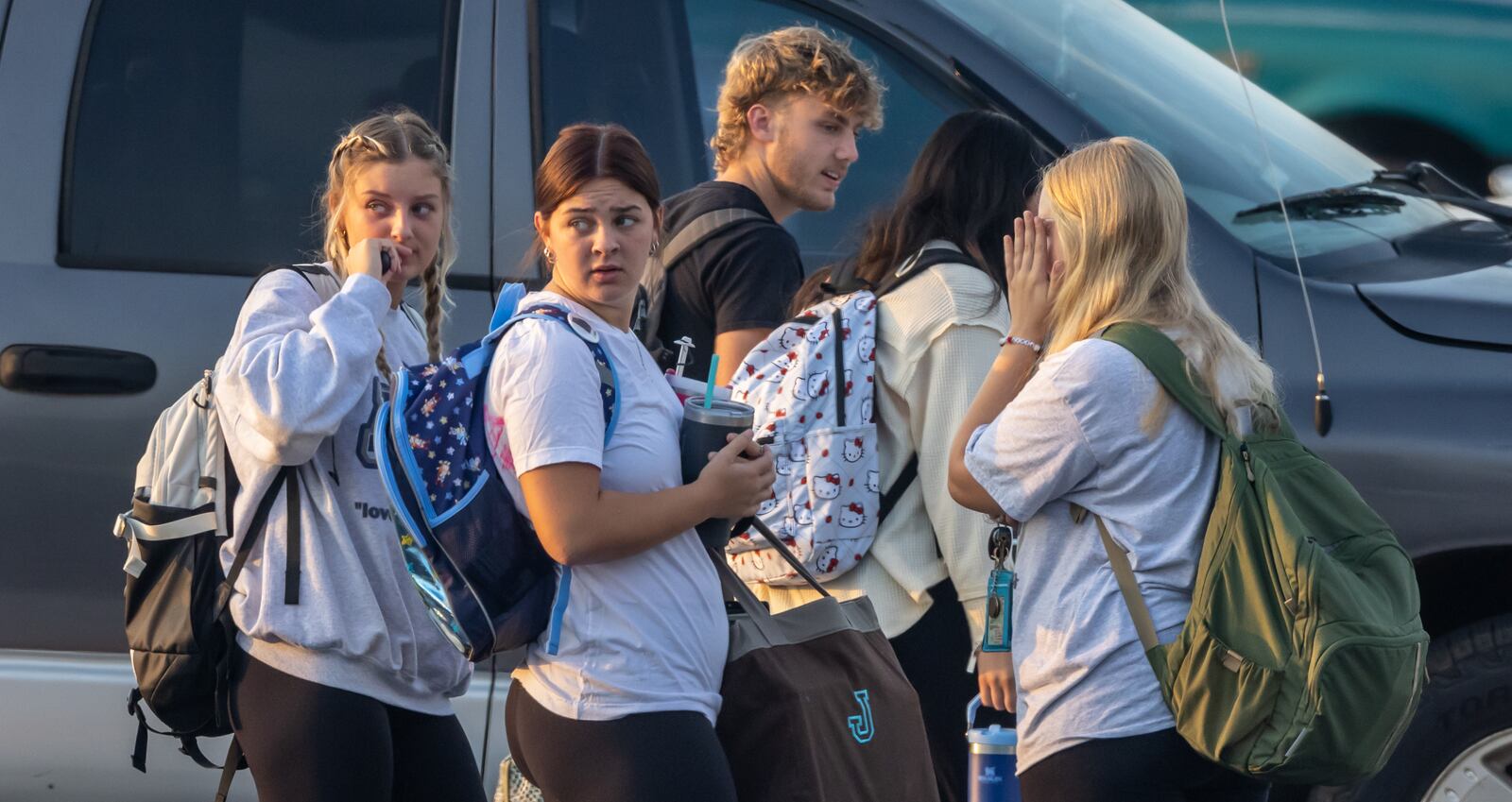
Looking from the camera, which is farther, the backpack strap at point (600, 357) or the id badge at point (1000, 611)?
the id badge at point (1000, 611)

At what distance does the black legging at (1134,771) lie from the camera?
2.50m

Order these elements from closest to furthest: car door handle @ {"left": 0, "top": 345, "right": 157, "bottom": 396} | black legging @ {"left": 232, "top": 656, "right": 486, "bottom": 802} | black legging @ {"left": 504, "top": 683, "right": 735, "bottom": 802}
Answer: black legging @ {"left": 504, "top": 683, "right": 735, "bottom": 802} < black legging @ {"left": 232, "top": 656, "right": 486, "bottom": 802} < car door handle @ {"left": 0, "top": 345, "right": 157, "bottom": 396}

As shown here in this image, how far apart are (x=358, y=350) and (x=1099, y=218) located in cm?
110

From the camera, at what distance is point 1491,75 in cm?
1151

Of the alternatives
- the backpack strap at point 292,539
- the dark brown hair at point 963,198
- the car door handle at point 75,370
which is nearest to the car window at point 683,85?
the dark brown hair at point 963,198

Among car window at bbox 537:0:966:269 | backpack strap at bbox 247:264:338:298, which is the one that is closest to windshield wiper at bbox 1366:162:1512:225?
car window at bbox 537:0:966:269

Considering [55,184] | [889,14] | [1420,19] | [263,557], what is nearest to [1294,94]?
[1420,19]

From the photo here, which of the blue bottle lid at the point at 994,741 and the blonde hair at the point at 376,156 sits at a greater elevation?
the blonde hair at the point at 376,156

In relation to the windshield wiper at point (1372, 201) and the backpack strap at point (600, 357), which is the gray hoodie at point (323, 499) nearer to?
the backpack strap at point (600, 357)

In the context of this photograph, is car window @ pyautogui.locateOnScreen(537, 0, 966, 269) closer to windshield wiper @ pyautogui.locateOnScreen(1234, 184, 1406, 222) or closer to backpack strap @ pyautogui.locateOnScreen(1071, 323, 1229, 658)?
windshield wiper @ pyautogui.locateOnScreen(1234, 184, 1406, 222)

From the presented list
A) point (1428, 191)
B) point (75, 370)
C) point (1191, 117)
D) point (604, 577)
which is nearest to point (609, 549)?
point (604, 577)

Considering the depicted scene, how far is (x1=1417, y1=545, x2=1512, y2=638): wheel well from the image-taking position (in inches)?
139

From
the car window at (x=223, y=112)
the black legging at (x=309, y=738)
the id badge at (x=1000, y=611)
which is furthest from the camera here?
the car window at (x=223, y=112)

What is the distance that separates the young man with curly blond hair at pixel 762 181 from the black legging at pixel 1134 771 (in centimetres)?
106
